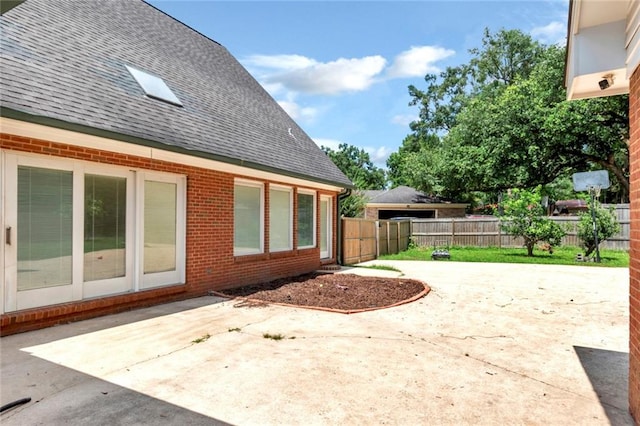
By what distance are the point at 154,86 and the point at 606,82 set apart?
23.6 feet

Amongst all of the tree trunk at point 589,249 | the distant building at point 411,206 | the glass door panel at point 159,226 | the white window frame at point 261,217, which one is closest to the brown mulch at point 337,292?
the white window frame at point 261,217

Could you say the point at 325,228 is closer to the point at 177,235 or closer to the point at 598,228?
the point at 177,235

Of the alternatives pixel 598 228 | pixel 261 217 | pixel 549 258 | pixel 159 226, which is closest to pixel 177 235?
pixel 159 226

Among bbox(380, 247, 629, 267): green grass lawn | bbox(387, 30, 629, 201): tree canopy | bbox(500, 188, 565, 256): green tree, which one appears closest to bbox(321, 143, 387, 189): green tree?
bbox(387, 30, 629, 201): tree canopy

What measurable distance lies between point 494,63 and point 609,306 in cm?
3748

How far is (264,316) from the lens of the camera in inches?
239

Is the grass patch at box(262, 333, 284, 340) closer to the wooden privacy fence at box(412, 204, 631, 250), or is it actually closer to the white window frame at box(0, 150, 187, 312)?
the white window frame at box(0, 150, 187, 312)

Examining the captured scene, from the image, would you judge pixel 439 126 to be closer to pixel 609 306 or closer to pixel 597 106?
pixel 597 106

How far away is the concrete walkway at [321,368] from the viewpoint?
3.01 meters

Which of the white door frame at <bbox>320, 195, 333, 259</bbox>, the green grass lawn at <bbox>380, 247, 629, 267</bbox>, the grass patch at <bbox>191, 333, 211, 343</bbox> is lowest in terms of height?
the green grass lawn at <bbox>380, 247, 629, 267</bbox>

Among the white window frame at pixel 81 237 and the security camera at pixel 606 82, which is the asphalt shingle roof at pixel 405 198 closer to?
the white window frame at pixel 81 237

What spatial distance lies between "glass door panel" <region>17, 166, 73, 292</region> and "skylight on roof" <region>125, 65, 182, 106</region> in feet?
8.22

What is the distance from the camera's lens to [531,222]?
55.4ft

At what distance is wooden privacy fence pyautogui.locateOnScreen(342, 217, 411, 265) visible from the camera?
1405 cm
